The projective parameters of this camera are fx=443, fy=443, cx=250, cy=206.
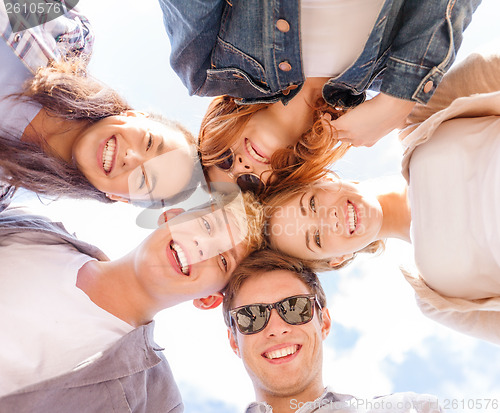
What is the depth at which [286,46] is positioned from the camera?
144 centimetres

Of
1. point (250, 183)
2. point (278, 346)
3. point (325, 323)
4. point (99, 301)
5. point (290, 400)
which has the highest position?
point (250, 183)

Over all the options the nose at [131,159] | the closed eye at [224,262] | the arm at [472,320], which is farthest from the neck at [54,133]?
the arm at [472,320]

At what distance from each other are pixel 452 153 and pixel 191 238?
3.74ft

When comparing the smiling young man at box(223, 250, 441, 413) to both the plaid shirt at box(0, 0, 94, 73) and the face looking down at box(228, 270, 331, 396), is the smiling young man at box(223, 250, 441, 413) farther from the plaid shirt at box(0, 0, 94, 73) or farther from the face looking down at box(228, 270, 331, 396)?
the plaid shirt at box(0, 0, 94, 73)

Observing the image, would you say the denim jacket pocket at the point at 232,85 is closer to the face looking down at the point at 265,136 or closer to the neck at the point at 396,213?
the face looking down at the point at 265,136

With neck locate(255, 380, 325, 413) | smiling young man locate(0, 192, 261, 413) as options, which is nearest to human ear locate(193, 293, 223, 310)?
smiling young man locate(0, 192, 261, 413)

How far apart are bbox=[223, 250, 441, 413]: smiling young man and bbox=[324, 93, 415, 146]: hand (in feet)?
2.47

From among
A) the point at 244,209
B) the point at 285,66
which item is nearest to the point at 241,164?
the point at 244,209

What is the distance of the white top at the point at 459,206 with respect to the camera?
4.34ft

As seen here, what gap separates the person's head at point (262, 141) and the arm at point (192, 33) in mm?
233

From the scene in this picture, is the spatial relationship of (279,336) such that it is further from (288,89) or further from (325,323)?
(288,89)

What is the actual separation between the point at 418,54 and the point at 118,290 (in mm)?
1552

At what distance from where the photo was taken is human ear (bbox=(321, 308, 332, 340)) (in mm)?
2160

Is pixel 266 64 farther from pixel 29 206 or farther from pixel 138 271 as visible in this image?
pixel 29 206
